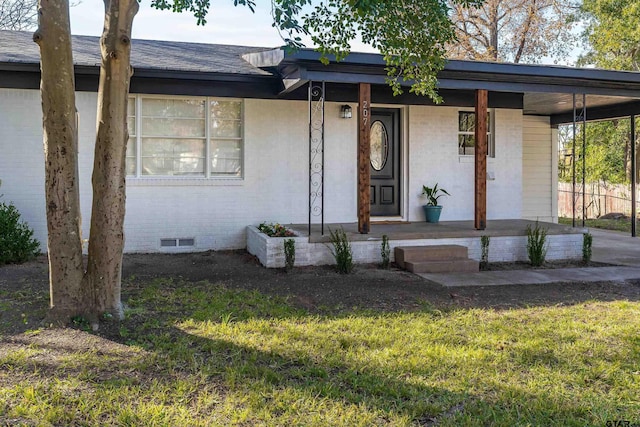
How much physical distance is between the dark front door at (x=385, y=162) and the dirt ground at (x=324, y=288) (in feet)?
8.70

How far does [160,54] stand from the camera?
384 inches

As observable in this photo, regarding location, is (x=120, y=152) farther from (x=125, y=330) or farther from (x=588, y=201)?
(x=588, y=201)

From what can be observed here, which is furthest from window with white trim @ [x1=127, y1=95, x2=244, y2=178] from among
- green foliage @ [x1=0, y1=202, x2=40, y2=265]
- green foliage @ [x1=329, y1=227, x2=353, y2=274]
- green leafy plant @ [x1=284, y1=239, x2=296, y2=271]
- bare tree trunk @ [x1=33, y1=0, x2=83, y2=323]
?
bare tree trunk @ [x1=33, y1=0, x2=83, y2=323]

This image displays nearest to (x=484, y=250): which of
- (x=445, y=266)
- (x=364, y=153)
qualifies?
(x=445, y=266)

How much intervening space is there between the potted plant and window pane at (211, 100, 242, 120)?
12.6ft

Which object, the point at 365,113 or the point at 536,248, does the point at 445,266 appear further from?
the point at 365,113

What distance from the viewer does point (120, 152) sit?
491cm

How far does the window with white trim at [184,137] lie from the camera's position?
9.25 m

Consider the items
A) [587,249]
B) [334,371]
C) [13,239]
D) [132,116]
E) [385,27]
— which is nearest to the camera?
[334,371]

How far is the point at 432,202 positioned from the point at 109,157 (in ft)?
22.7

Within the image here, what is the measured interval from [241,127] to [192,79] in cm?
121

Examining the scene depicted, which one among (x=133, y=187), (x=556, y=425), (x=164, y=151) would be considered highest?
(x=164, y=151)

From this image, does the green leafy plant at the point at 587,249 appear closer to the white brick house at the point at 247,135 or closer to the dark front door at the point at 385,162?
the white brick house at the point at 247,135

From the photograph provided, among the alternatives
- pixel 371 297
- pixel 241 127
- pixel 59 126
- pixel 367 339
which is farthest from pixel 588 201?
pixel 59 126
